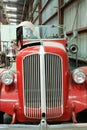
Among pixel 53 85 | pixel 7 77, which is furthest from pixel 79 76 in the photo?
pixel 7 77

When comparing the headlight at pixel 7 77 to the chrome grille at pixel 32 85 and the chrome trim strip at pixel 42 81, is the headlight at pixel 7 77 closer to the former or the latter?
the chrome grille at pixel 32 85

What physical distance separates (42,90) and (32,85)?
0.17 m

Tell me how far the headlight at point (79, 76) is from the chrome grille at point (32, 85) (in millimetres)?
621

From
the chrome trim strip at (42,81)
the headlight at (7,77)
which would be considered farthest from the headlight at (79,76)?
the headlight at (7,77)

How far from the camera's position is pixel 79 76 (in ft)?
14.7

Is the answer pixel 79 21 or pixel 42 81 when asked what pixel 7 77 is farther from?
pixel 79 21

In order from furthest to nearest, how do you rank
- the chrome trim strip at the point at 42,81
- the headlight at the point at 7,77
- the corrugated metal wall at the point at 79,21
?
1. the corrugated metal wall at the point at 79,21
2. the headlight at the point at 7,77
3. the chrome trim strip at the point at 42,81

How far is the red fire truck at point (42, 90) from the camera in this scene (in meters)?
4.15

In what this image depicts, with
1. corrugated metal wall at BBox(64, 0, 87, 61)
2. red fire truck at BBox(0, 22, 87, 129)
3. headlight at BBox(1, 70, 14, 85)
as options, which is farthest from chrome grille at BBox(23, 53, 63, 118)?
corrugated metal wall at BBox(64, 0, 87, 61)

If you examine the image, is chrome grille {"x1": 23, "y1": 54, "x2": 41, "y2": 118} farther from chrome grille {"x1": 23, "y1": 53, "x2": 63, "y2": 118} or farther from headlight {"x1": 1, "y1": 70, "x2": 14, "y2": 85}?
headlight {"x1": 1, "y1": 70, "x2": 14, "y2": 85}

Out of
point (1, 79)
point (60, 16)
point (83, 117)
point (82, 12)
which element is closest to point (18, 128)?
point (1, 79)

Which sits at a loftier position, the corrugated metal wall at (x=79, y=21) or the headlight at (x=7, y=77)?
the corrugated metal wall at (x=79, y=21)

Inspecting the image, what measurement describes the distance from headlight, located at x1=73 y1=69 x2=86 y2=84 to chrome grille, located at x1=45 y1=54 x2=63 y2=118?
344 millimetres

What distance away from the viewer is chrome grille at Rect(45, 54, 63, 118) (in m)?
4.15
